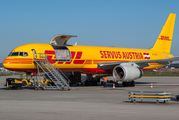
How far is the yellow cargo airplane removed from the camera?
2500 cm

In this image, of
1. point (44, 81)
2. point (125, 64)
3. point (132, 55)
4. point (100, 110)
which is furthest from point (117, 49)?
point (100, 110)

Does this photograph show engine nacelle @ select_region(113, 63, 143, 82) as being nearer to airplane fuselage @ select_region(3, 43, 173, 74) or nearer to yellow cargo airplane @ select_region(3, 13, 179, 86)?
yellow cargo airplane @ select_region(3, 13, 179, 86)

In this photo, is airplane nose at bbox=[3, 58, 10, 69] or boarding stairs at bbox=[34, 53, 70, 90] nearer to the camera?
airplane nose at bbox=[3, 58, 10, 69]

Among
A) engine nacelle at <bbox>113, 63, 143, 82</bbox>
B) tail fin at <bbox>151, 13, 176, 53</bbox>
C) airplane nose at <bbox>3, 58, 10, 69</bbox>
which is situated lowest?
engine nacelle at <bbox>113, 63, 143, 82</bbox>

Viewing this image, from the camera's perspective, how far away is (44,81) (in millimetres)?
25000

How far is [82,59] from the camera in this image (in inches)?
1122

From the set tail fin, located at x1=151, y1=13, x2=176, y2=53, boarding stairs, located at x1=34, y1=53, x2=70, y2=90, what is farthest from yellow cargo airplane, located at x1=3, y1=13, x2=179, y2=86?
tail fin, located at x1=151, y1=13, x2=176, y2=53

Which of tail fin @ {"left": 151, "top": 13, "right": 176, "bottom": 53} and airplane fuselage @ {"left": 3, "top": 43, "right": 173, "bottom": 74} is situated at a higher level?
tail fin @ {"left": 151, "top": 13, "right": 176, "bottom": 53}

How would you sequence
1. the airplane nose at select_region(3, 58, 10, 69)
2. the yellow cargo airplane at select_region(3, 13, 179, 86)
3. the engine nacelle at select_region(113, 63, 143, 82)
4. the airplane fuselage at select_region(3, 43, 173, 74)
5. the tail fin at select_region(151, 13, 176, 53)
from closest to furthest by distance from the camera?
1. the airplane nose at select_region(3, 58, 10, 69)
2. the airplane fuselage at select_region(3, 43, 173, 74)
3. the yellow cargo airplane at select_region(3, 13, 179, 86)
4. the engine nacelle at select_region(113, 63, 143, 82)
5. the tail fin at select_region(151, 13, 176, 53)

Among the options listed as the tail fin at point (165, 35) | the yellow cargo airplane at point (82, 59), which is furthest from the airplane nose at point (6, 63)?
the tail fin at point (165, 35)

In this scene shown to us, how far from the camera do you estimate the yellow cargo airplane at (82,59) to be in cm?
2500

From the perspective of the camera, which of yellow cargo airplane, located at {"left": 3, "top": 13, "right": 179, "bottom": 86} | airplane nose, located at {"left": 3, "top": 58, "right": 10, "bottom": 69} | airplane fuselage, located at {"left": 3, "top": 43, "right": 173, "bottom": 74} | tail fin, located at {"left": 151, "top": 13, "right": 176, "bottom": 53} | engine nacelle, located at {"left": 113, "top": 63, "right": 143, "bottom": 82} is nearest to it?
airplane nose, located at {"left": 3, "top": 58, "right": 10, "bottom": 69}

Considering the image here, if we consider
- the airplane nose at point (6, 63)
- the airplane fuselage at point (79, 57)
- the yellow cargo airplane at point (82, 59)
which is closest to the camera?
the airplane nose at point (6, 63)

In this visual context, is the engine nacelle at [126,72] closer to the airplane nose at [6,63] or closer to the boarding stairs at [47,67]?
the boarding stairs at [47,67]
